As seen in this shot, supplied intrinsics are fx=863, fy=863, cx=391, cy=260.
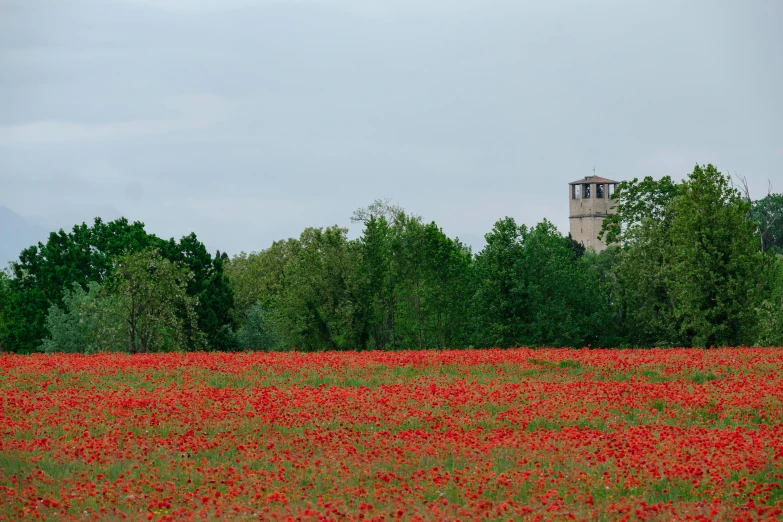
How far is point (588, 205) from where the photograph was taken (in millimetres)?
185375

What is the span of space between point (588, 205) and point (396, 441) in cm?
17239

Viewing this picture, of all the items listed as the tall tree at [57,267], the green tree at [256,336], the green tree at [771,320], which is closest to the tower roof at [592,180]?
the green tree at [256,336]

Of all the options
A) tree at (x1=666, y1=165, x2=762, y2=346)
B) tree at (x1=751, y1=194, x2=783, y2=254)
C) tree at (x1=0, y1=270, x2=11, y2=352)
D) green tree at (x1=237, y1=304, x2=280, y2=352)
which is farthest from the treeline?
tree at (x1=751, y1=194, x2=783, y2=254)

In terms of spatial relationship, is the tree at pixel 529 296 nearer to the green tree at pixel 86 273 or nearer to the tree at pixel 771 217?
the green tree at pixel 86 273

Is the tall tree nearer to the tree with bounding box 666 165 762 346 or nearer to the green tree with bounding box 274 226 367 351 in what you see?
the green tree with bounding box 274 226 367 351

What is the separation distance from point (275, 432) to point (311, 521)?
6782 millimetres

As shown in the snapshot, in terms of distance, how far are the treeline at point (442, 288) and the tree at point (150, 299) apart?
0.14m

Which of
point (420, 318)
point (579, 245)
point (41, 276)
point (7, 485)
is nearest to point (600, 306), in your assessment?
point (420, 318)

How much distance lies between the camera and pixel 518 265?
62969 millimetres

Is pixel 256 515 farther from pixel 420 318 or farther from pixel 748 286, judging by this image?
pixel 420 318

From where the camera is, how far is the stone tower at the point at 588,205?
183 meters

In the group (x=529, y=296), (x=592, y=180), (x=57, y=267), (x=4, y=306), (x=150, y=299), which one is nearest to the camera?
(x=150, y=299)

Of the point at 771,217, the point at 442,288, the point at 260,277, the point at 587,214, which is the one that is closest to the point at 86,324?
the point at 442,288

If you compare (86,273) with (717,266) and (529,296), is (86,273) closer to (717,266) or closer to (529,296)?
(529,296)
